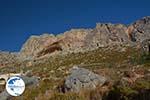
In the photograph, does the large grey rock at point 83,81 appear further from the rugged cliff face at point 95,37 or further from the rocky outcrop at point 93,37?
the rugged cliff face at point 95,37

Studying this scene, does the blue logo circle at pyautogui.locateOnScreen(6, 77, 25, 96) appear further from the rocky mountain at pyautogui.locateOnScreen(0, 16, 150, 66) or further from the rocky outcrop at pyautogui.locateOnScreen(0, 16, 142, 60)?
the rocky outcrop at pyautogui.locateOnScreen(0, 16, 142, 60)

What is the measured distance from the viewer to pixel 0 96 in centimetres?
2259

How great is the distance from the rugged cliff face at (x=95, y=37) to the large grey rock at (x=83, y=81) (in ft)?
248

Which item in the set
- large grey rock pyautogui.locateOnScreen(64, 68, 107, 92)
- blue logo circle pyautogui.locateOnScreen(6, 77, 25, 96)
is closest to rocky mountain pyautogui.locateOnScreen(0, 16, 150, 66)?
large grey rock pyautogui.locateOnScreen(64, 68, 107, 92)

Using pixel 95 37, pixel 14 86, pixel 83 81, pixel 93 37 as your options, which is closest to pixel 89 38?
pixel 93 37

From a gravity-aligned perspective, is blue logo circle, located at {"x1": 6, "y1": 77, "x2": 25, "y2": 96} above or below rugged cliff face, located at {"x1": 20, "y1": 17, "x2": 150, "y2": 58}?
below

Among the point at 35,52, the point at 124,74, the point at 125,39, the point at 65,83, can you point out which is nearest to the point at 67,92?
the point at 65,83

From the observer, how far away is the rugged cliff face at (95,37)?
101 metres

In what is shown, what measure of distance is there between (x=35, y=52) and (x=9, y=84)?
3940 inches

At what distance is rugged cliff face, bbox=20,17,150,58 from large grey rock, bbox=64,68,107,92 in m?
75.5

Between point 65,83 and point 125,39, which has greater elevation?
point 125,39

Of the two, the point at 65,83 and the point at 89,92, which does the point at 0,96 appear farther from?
the point at 89,92

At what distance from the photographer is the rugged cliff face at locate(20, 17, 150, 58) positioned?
10131 centimetres

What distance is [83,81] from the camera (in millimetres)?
21500
